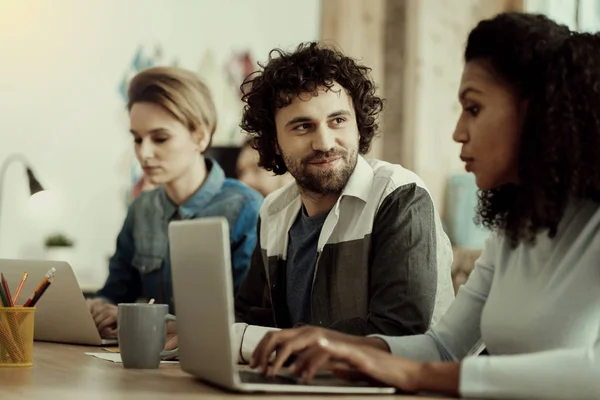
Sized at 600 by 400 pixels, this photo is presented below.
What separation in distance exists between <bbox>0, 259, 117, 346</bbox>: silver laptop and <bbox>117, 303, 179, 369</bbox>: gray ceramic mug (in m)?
0.37

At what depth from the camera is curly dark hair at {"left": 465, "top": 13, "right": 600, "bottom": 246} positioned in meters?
1.38

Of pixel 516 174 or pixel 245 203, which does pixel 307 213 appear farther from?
pixel 516 174

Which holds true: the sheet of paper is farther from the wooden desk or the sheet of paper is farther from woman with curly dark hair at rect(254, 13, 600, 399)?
woman with curly dark hair at rect(254, 13, 600, 399)

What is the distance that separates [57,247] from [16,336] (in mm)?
2753

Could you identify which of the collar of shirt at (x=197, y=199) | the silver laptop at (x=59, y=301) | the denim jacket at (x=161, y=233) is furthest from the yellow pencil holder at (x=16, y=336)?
the collar of shirt at (x=197, y=199)

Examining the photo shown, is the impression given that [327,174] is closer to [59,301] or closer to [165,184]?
[59,301]

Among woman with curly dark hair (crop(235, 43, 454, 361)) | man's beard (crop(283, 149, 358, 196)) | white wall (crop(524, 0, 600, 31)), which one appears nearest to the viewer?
woman with curly dark hair (crop(235, 43, 454, 361))

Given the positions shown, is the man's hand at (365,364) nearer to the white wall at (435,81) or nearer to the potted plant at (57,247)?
the potted plant at (57,247)

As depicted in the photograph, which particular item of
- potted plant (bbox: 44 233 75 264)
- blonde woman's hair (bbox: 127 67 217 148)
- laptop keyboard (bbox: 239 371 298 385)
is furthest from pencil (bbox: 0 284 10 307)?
A: potted plant (bbox: 44 233 75 264)

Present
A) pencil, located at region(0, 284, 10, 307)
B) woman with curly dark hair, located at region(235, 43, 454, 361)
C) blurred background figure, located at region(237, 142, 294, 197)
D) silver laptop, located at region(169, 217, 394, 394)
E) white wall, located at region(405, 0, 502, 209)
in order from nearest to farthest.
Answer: silver laptop, located at region(169, 217, 394, 394) < pencil, located at region(0, 284, 10, 307) < woman with curly dark hair, located at region(235, 43, 454, 361) < blurred background figure, located at region(237, 142, 294, 197) < white wall, located at region(405, 0, 502, 209)

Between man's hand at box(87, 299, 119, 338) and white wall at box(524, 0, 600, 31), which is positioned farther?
white wall at box(524, 0, 600, 31)

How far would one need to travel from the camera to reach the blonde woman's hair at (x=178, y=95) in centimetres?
303

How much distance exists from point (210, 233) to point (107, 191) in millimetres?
3415

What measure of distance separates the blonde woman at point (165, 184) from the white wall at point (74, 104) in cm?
136
